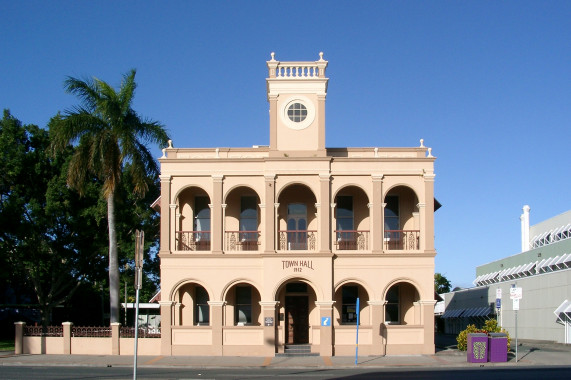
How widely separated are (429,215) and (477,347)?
632 centimetres

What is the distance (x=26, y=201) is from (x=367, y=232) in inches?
852

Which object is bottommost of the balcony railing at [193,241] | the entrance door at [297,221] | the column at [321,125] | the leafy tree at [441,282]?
the leafy tree at [441,282]

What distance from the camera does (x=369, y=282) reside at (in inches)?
1255

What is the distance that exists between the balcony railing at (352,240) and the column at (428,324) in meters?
3.66

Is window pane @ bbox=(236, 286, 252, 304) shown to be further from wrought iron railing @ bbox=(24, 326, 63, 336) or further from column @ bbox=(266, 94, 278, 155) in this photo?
Result: wrought iron railing @ bbox=(24, 326, 63, 336)

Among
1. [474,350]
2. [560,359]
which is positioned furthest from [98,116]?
[560,359]

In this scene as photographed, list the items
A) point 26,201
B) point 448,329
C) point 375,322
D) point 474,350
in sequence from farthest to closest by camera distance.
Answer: point 448,329
point 26,201
point 375,322
point 474,350

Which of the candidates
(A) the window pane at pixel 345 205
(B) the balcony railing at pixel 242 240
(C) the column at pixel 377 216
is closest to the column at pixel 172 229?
(B) the balcony railing at pixel 242 240

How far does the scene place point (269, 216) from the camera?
32.1 m

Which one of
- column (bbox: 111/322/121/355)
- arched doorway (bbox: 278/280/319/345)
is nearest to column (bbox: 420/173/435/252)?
arched doorway (bbox: 278/280/319/345)

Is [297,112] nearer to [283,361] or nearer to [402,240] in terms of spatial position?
[402,240]

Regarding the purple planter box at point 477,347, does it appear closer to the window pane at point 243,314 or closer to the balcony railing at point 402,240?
the balcony railing at point 402,240

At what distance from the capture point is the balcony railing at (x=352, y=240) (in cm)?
3309

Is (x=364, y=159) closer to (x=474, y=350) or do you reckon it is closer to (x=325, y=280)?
(x=325, y=280)
